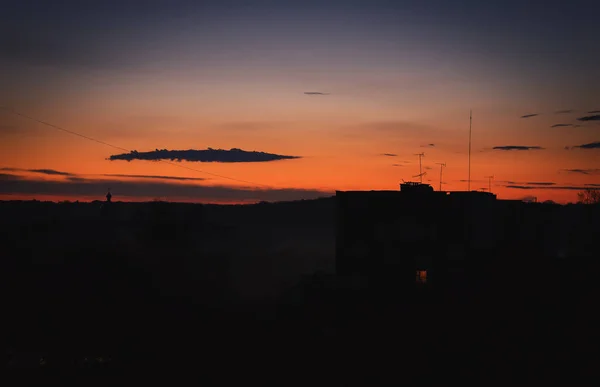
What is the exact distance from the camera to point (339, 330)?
129 ft

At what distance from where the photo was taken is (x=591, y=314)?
129 feet

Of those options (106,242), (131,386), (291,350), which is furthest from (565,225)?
(106,242)

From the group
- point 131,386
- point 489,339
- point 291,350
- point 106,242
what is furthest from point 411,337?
point 106,242

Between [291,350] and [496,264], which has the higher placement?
[496,264]

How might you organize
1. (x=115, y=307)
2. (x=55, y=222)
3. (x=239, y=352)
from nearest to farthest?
(x=239, y=352) → (x=115, y=307) → (x=55, y=222)

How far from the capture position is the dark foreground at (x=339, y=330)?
1291 inches

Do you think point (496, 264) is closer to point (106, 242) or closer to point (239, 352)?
point (239, 352)

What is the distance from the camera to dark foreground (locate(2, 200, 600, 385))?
32.8 meters

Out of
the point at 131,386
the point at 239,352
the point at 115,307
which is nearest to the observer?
the point at 131,386

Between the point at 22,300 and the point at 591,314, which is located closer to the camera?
the point at 591,314

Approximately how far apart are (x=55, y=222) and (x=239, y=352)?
279 feet

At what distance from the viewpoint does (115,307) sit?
52.2 metres

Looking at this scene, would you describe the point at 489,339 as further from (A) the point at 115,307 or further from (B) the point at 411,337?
(A) the point at 115,307

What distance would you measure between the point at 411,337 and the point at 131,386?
1646 centimetres
